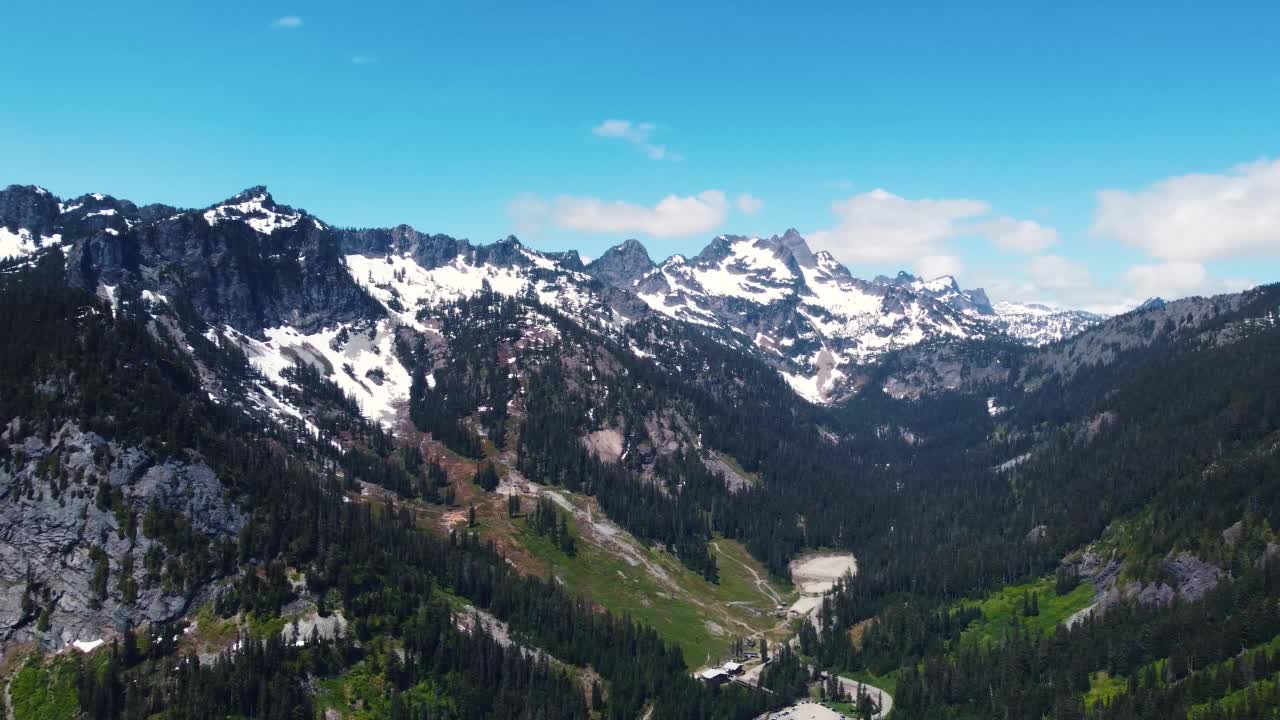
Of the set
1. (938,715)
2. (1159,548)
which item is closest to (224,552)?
(938,715)

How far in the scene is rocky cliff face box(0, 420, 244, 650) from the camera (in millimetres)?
141000

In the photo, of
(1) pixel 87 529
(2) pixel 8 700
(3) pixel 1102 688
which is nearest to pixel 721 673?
(3) pixel 1102 688

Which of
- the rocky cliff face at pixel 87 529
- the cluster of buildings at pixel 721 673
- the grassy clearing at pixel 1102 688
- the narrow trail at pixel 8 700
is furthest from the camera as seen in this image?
the cluster of buildings at pixel 721 673

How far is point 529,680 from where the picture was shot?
160m

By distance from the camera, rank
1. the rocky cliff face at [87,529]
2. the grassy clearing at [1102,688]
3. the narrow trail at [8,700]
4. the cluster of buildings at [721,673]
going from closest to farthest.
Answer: the narrow trail at [8,700] → the rocky cliff face at [87,529] → the grassy clearing at [1102,688] → the cluster of buildings at [721,673]

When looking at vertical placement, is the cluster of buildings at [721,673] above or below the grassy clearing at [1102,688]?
below

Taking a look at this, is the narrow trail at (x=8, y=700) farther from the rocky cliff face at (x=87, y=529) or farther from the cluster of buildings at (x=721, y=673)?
the cluster of buildings at (x=721, y=673)

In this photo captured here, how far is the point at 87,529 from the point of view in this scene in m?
151

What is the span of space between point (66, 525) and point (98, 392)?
89.4 ft

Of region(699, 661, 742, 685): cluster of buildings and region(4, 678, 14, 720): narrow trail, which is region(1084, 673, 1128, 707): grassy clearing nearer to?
region(699, 661, 742, 685): cluster of buildings

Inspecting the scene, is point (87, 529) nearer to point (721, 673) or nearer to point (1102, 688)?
point (721, 673)

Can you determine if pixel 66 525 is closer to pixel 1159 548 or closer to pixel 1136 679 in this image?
pixel 1136 679

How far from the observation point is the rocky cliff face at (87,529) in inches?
5551

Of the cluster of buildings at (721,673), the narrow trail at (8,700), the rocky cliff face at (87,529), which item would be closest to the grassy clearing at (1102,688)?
the cluster of buildings at (721,673)
